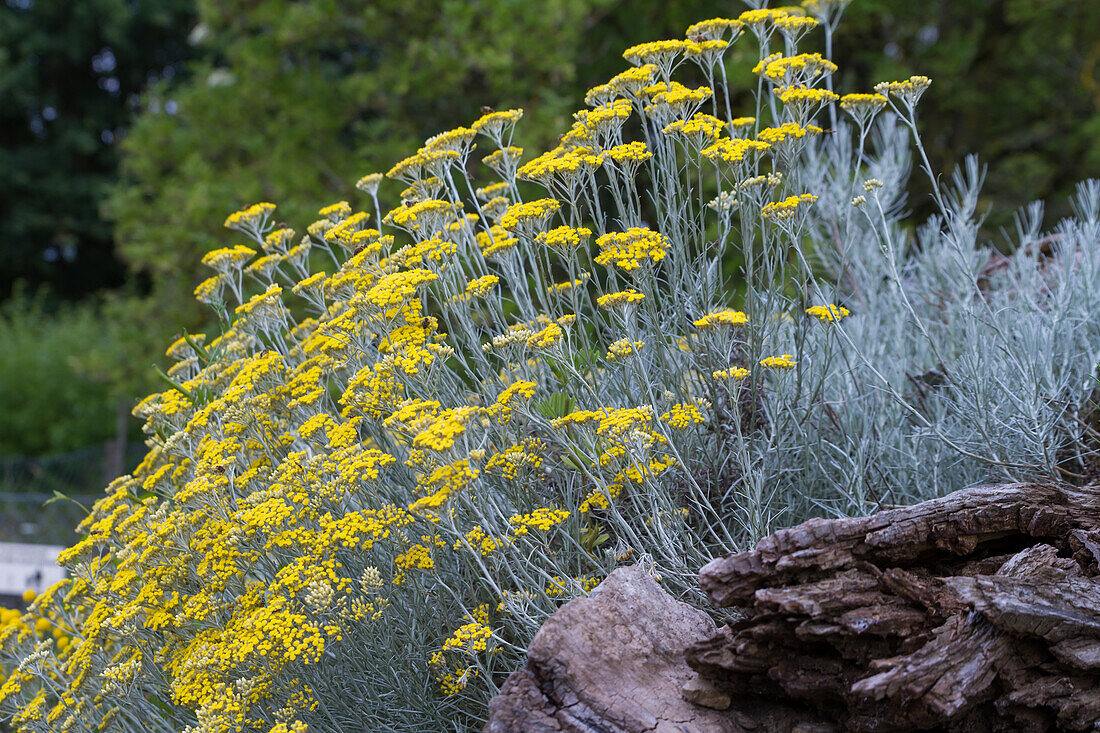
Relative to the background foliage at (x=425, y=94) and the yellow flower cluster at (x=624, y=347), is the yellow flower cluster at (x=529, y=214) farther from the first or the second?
the background foliage at (x=425, y=94)

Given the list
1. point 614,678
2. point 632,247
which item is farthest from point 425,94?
point 614,678

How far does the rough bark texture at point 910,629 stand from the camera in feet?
5.79

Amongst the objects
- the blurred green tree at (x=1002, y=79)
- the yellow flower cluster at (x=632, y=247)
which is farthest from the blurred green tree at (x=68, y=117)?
the yellow flower cluster at (x=632, y=247)

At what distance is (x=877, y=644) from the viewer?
73.7 inches

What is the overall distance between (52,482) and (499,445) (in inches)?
472

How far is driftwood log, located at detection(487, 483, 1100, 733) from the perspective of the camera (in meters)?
1.79

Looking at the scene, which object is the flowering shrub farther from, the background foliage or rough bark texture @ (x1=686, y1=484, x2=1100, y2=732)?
the background foliage

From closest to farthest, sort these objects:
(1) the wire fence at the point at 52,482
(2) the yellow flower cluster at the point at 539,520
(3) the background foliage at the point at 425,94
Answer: (2) the yellow flower cluster at the point at 539,520 < (3) the background foliage at the point at 425,94 < (1) the wire fence at the point at 52,482

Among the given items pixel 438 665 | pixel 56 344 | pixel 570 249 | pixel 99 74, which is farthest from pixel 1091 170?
pixel 99 74

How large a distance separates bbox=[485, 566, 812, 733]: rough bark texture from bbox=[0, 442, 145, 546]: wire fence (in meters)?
9.11

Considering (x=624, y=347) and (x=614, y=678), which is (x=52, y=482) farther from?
(x=614, y=678)

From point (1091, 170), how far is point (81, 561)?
10786 millimetres

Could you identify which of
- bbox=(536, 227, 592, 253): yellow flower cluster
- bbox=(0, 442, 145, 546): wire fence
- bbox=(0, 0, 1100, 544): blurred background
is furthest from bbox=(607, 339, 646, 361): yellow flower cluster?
bbox=(0, 442, 145, 546): wire fence

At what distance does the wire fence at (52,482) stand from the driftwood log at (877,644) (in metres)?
9.22
